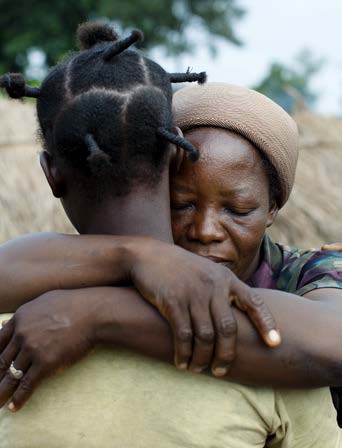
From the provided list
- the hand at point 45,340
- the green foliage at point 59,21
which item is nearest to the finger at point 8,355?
the hand at point 45,340

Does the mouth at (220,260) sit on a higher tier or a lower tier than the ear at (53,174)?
lower

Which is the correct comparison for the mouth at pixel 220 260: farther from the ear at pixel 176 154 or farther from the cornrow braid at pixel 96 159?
the cornrow braid at pixel 96 159

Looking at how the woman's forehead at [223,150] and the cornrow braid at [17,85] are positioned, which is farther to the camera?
the woman's forehead at [223,150]

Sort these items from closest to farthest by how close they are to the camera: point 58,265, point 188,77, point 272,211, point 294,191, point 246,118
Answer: point 58,265
point 188,77
point 246,118
point 272,211
point 294,191

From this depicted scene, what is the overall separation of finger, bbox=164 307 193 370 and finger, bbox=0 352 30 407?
35cm

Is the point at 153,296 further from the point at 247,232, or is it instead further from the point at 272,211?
the point at 272,211

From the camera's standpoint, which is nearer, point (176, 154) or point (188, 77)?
point (176, 154)

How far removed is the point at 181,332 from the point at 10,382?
0.42 m

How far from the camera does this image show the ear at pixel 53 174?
1771mm

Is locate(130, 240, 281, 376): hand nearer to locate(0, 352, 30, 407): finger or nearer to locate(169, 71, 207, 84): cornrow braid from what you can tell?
locate(0, 352, 30, 407): finger

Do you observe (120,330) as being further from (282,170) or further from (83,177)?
(282,170)

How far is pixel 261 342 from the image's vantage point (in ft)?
5.13

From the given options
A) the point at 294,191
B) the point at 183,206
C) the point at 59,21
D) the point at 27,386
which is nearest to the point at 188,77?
the point at 183,206

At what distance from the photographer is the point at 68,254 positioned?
1738 mm
